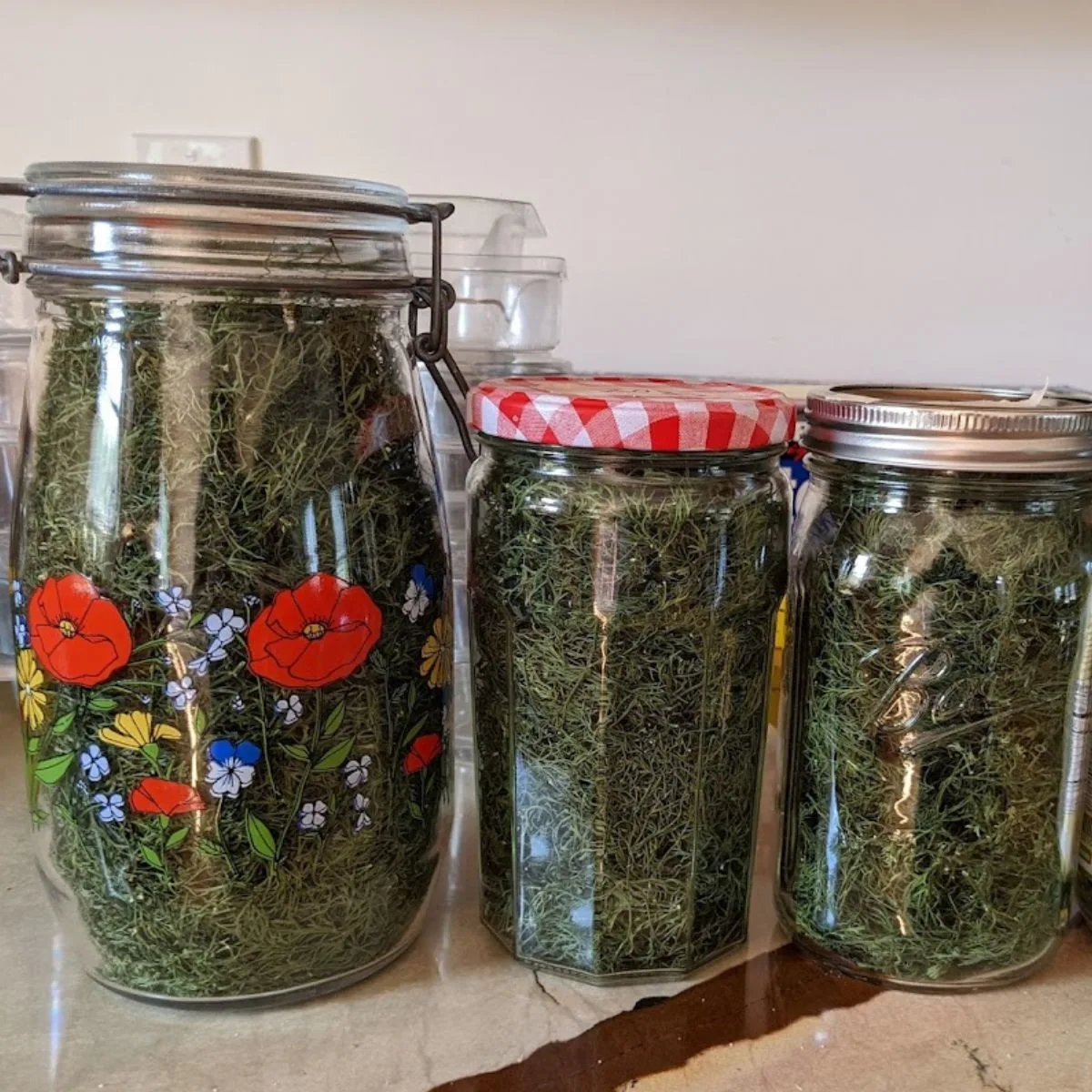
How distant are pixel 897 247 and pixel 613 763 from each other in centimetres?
68

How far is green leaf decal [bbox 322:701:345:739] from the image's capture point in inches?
20.1

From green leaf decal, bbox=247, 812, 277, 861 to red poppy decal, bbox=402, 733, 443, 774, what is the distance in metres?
0.08

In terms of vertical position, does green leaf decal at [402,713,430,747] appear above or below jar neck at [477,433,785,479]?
below

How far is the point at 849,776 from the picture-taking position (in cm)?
56

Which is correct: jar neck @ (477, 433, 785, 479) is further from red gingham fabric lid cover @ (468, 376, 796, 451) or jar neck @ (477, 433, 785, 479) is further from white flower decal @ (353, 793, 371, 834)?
white flower decal @ (353, 793, 371, 834)

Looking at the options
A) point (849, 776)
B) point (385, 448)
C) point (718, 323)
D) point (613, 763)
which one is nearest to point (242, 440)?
point (385, 448)

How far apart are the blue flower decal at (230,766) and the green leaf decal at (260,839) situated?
2 centimetres

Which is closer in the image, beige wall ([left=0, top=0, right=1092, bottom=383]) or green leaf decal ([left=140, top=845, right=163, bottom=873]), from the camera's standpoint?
green leaf decal ([left=140, top=845, right=163, bottom=873])

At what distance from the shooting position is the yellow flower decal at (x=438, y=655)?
555 mm

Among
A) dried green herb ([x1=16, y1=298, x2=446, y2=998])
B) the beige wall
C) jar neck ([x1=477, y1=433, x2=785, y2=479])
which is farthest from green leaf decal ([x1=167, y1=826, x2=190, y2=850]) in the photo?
the beige wall

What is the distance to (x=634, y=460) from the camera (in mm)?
493

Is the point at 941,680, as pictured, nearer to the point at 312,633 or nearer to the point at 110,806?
the point at 312,633

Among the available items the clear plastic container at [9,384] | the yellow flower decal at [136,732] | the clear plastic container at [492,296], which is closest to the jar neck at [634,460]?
the yellow flower decal at [136,732]

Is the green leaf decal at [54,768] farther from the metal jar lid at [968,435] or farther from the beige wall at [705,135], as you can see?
the beige wall at [705,135]
